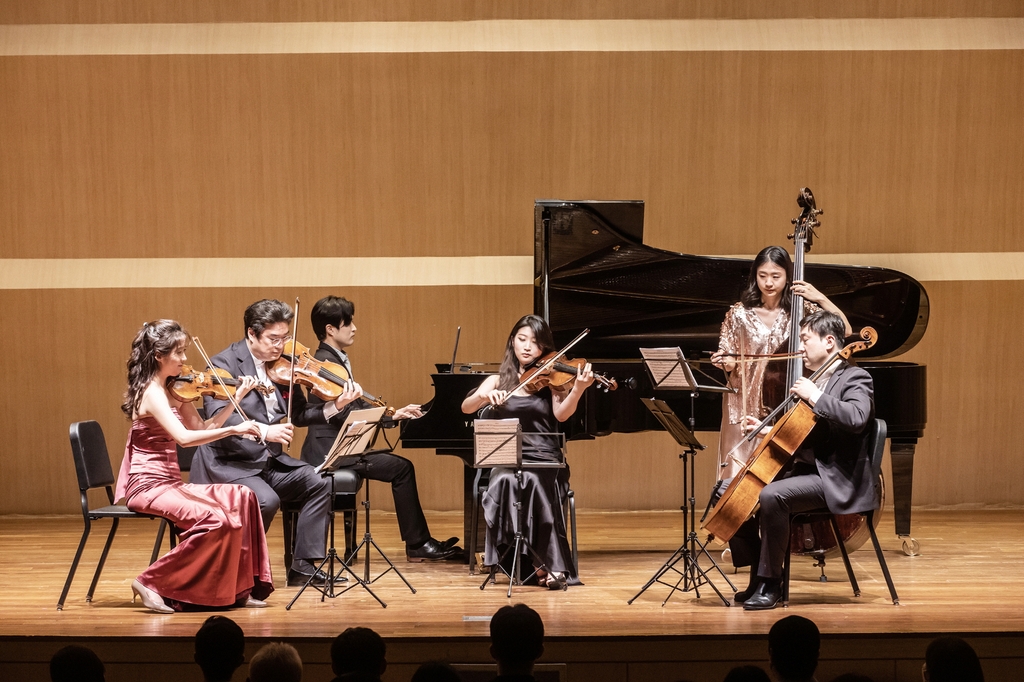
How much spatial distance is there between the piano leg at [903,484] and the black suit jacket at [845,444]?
1.19m

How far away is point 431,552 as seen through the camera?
5.23m

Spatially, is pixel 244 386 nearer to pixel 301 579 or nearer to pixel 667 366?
pixel 301 579

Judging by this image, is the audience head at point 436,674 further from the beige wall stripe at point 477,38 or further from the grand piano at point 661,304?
the beige wall stripe at point 477,38

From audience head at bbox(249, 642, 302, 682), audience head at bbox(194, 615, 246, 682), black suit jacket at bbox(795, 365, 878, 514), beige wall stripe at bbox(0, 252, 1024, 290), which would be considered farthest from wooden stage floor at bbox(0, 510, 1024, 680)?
beige wall stripe at bbox(0, 252, 1024, 290)

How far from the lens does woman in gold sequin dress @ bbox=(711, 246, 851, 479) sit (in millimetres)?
4891

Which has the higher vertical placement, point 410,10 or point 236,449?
point 410,10

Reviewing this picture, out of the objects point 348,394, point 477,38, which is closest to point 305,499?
point 348,394

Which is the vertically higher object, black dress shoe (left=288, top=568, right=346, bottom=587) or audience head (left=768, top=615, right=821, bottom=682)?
audience head (left=768, top=615, right=821, bottom=682)

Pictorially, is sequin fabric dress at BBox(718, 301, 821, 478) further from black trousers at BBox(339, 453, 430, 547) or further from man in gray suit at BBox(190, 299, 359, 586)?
man in gray suit at BBox(190, 299, 359, 586)

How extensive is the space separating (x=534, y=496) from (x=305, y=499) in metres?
0.97

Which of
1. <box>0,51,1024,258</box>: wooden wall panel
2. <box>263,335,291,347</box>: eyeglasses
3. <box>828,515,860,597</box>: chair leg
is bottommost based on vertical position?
<box>828,515,860,597</box>: chair leg

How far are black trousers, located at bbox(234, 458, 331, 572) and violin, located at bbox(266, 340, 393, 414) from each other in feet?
1.13

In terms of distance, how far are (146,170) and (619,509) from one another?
141 inches

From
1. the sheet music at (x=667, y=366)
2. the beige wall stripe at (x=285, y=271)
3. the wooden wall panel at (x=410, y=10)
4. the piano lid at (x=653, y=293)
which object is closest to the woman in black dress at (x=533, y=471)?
the sheet music at (x=667, y=366)
